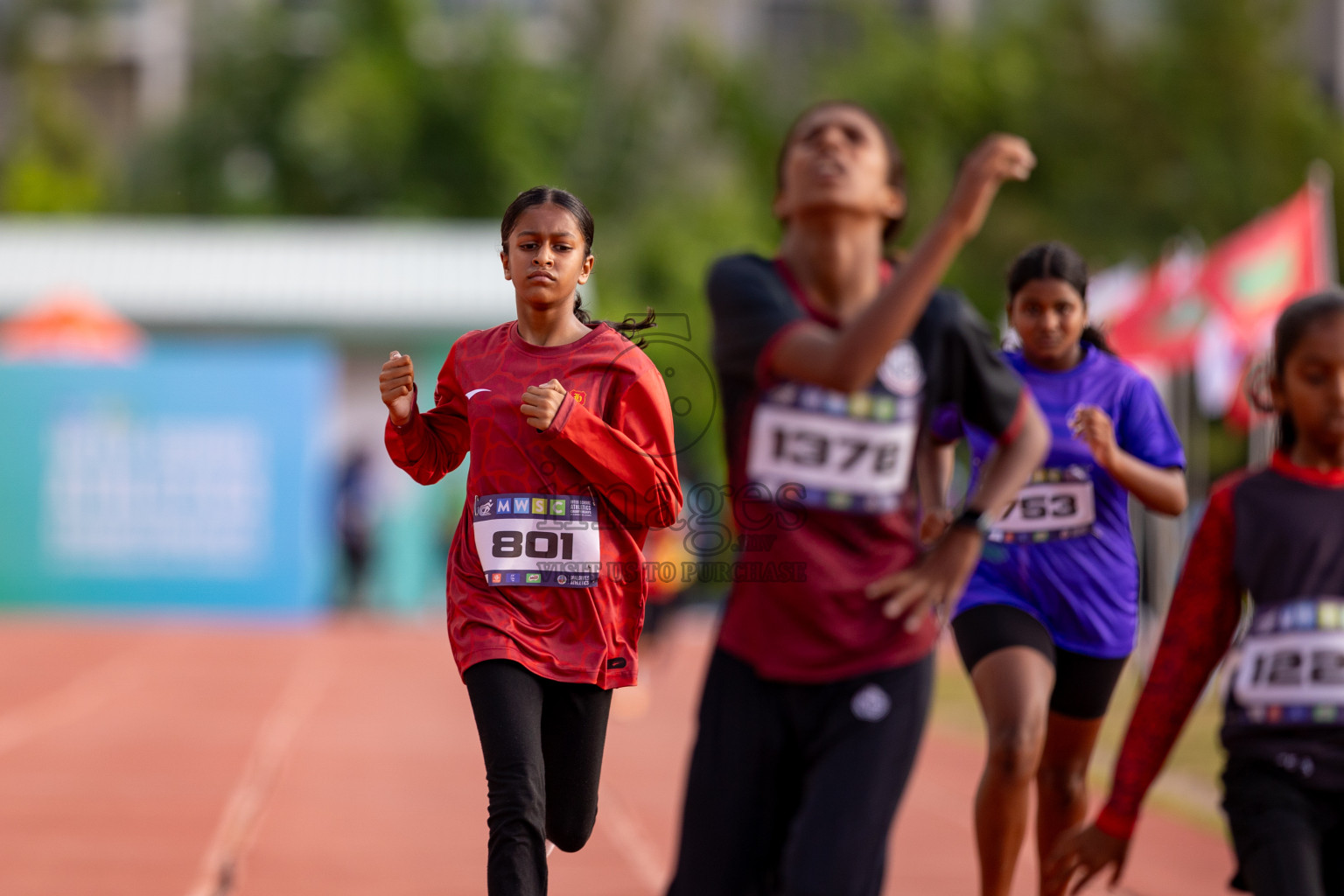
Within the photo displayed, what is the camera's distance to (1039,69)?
37.4 meters

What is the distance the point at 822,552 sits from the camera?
3.33 metres

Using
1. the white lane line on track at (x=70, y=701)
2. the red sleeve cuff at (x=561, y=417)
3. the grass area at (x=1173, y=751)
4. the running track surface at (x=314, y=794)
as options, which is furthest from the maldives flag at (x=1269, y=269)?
the red sleeve cuff at (x=561, y=417)

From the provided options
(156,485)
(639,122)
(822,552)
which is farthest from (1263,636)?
(639,122)

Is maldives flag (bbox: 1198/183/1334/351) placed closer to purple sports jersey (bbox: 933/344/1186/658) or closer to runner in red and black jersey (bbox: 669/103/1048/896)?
purple sports jersey (bbox: 933/344/1186/658)

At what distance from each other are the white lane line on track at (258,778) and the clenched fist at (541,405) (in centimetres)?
308

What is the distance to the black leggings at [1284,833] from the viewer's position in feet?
10.2

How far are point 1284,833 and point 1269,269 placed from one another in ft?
33.6

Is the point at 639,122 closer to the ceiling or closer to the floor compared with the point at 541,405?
closer to the ceiling

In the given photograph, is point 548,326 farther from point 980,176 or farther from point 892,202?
point 980,176

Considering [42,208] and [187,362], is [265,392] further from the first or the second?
[42,208]

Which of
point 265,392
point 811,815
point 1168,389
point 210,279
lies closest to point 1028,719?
point 811,815

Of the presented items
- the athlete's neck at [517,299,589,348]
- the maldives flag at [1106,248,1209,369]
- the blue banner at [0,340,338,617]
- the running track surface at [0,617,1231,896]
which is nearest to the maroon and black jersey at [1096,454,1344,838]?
the athlete's neck at [517,299,589,348]

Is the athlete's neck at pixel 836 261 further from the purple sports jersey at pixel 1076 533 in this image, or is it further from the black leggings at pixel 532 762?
the purple sports jersey at pixel 1076 533

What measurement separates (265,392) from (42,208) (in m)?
23.4
